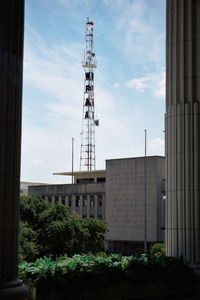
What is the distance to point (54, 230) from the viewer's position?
40031 mm

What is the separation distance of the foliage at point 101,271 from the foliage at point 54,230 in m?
26.9

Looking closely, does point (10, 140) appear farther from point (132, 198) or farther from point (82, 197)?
point (82, 197)

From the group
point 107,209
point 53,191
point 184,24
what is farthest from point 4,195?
point 53,191

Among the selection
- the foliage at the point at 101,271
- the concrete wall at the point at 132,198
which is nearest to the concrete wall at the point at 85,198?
the concrete wall at the point at 132,198

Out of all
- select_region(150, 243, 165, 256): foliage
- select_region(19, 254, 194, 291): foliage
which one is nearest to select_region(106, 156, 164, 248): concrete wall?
select_region(150, 243, 165, 256): foliage

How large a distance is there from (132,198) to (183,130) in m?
54.5

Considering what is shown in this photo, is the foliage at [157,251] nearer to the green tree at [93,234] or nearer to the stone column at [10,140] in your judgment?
the stone column at [10,140]

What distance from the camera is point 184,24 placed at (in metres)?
12.4

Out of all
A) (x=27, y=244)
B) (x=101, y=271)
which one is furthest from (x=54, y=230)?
(x=101, y=271)

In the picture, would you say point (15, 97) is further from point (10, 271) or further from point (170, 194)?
point (170, 194)

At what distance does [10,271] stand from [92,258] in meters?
3.91

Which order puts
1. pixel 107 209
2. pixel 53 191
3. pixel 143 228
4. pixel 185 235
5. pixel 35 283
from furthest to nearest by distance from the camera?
pixel 53 191, pixel 107 209, pixel 143 228, pixel 185 235, pixel 35 283

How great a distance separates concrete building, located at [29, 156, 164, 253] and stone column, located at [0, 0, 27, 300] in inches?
Answer: 2207

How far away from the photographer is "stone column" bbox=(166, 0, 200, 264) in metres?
11.8
